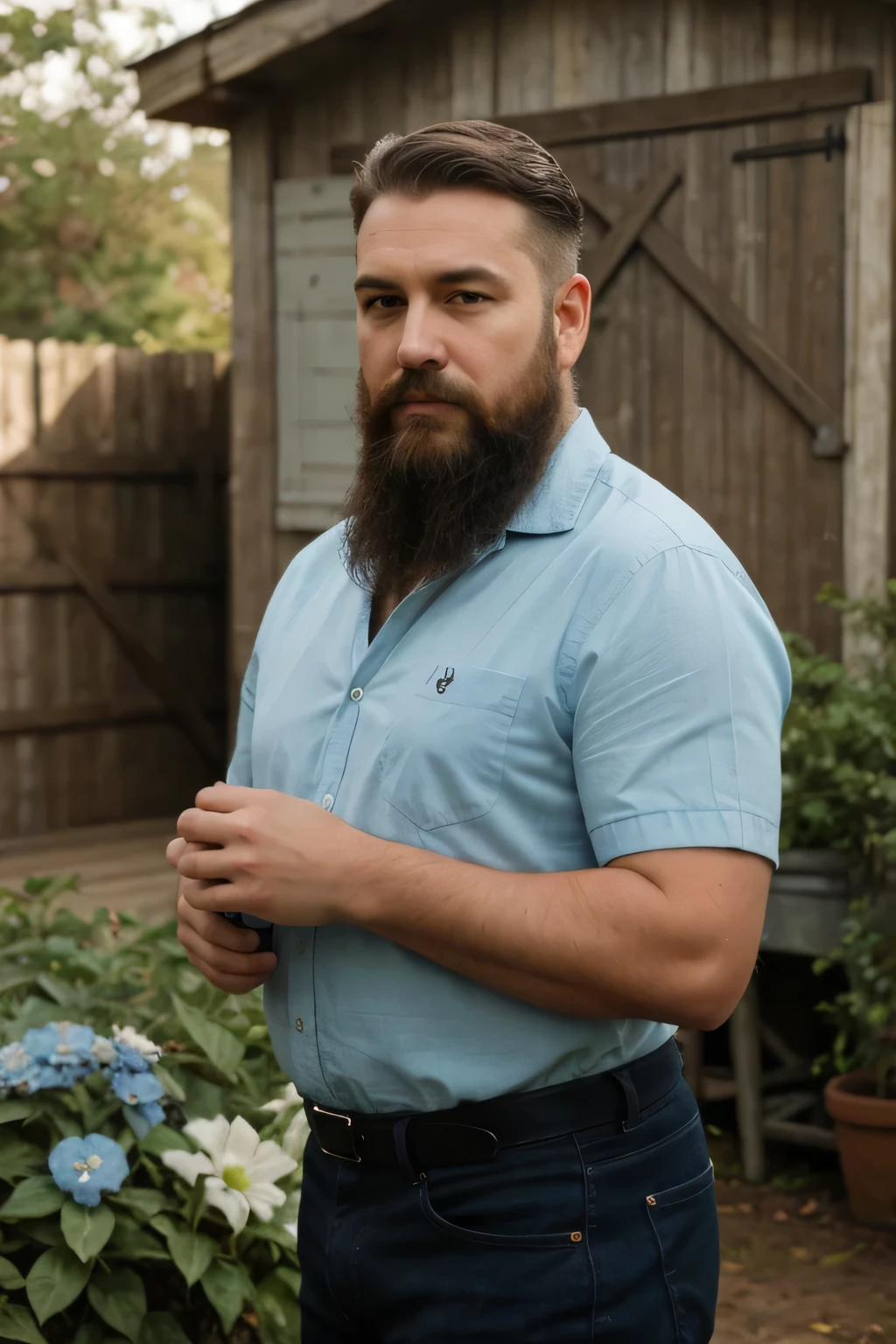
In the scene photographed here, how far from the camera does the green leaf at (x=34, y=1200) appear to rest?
2.55 meters

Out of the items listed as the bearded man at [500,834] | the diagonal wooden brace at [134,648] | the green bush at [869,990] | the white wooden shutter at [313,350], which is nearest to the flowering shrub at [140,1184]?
the bearded man at [500,834]

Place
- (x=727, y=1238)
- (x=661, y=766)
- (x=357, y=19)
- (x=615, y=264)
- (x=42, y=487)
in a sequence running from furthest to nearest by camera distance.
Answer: (x=42, y=487)
(x=357, y=19)
(x=615, y=264)
(x=727, y=1238)
(x=661, y=766)

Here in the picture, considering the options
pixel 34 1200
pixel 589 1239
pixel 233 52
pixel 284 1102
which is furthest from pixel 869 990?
pixel 233 52

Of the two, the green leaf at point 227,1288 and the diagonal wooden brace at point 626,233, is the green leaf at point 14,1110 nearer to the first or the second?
the green leaf at point 227,1288

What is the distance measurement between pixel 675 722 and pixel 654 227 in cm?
505

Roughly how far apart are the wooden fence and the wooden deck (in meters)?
0.28

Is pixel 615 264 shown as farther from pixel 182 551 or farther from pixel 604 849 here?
pixel 604 849

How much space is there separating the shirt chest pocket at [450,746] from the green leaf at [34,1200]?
4.04ft

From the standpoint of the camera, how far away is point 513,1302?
1.72 meters

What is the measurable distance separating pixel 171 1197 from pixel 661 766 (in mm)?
1585

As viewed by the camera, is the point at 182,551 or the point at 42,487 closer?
the point at 42,487

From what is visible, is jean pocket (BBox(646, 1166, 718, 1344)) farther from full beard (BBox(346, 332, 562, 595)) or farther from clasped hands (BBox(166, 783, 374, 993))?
full beard (BBox(346, 332, 562, 595))

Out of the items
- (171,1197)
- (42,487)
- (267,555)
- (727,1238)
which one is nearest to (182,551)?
(42,487)

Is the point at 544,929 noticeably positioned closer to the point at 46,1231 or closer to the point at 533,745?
the point at 533,745
